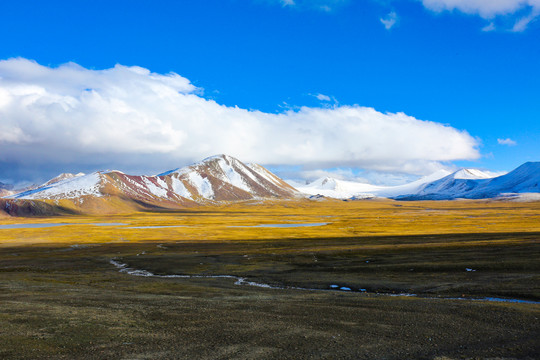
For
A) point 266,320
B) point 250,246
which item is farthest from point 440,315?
point 250,246

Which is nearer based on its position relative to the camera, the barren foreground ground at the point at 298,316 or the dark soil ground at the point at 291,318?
the dark soil ground at the point at 291,318

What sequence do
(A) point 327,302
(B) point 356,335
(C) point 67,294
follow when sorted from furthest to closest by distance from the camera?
(C) point 67,294
(A) point 327,302
(B) point 356,335

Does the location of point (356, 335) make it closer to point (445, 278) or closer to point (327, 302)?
point (327, 302)

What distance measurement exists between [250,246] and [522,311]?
242 ft

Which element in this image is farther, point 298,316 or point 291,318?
point 298,316

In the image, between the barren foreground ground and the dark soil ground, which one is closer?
the dark soil ground

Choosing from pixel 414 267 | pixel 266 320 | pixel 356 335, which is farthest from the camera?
pixel 414 267

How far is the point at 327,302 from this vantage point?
1334 inches

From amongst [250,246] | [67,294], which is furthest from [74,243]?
[67,294]

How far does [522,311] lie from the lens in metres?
28.5

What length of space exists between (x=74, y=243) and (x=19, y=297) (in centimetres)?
9271

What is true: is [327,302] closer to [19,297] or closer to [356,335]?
[356,335]

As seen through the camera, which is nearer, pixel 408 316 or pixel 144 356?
pixel 144 356

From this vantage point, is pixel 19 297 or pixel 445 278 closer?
pixel 19 297
